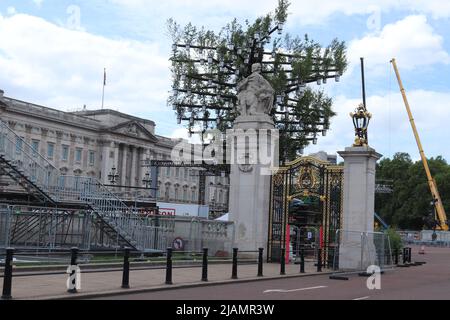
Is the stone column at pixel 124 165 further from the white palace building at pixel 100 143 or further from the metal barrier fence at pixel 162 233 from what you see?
the metal barrier fence at pixel 162 233

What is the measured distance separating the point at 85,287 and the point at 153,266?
6806 mm

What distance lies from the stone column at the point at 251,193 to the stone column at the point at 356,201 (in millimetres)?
3593

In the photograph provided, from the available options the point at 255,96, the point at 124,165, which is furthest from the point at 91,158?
the point at 255,96

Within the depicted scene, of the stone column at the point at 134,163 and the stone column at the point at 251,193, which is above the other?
the stone column at the point at 134,163

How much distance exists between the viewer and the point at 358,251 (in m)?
23.5

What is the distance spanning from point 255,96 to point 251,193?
4174mm

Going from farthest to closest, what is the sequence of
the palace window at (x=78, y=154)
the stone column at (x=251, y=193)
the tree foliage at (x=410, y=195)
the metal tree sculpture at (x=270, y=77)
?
the tree foliage at (x=410, y=195) → the palace window at (x=78, y=154) → the metal tree sculpture at (x=270, y=77) → the stone column at (x=251, y=193)

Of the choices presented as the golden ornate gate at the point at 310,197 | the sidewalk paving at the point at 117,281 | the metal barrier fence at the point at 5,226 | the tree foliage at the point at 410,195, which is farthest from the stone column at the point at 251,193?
the tree foliage at the point at 410,195

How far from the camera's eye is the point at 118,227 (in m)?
26.6

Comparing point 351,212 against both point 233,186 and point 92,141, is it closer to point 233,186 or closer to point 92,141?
point 233,186

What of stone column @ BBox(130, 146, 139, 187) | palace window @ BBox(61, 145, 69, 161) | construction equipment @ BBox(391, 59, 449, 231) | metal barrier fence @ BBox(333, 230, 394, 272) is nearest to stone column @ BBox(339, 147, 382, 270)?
metal barrier fence @ BBox(333, 230, 394, 272)

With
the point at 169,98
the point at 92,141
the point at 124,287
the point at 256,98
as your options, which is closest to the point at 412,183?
the point at 92,141

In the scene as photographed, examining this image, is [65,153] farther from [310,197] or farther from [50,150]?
[310,197]

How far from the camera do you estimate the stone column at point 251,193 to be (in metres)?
26.4
